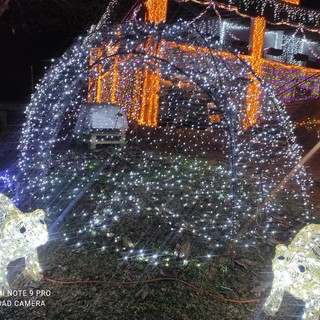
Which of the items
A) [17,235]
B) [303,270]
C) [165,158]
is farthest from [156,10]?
[303,270]

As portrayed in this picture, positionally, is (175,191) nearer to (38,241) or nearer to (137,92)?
(38,241)

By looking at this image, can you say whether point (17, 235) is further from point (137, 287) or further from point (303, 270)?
point (303, 270)

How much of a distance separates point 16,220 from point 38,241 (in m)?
0.30

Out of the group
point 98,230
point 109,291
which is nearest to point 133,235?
→ point 98,230

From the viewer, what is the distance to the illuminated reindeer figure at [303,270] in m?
3.03

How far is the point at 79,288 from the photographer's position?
3.69 meters

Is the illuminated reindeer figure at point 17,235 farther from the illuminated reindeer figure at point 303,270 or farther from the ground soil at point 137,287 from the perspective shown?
the illuminated reindeer figure at point 303,270

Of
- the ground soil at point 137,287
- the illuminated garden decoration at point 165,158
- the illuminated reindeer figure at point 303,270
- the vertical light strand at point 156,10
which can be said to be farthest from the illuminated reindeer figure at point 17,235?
the vertical light strand at point 156,10

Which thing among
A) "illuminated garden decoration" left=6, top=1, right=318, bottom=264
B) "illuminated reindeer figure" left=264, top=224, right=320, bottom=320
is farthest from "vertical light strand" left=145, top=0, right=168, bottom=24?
"illuminated reindeer figure" left=264, top=224, right=320, bottom=320

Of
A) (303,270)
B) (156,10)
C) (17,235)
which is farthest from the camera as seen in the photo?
(156,10)

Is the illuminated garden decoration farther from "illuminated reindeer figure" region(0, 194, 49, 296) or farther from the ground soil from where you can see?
"illuminated reindeer figure" region(0, 194, 49, 296)

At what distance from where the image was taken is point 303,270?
3082 mm

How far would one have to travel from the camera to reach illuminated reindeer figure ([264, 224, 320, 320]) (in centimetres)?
303

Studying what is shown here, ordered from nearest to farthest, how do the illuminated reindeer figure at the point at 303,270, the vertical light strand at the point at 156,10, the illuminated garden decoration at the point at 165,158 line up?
the illuminated reindeer figure at the point at 303,270 → the illuminated garden decoration at the point at 165,158 → the vertical light strand at the point at 156,10
